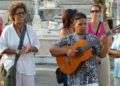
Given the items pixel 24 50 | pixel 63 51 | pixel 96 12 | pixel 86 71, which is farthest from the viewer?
pixel 96 12

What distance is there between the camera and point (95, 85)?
6.87m

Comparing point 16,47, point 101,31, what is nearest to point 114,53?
point 101,31

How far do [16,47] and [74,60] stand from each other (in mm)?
1038

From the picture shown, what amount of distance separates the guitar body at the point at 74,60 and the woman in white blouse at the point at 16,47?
0.79 metres

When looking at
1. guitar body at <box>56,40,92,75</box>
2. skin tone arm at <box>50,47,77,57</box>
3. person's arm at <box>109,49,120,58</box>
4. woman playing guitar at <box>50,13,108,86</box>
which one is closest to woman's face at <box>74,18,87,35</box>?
woman playing guitar at <box>50,13,108,86</box>

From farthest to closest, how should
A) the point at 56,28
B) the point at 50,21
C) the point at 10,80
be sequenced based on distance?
the point at 50,21
the point at 56,28
the point at 10,80

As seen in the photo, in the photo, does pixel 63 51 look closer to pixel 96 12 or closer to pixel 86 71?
pixel 86 71

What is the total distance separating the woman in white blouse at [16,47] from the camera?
302 inches

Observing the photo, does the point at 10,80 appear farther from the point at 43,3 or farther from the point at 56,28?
the point at 43,3

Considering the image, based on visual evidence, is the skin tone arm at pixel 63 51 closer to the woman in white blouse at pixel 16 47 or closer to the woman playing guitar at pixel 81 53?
the woman playing guitar at pixel 81 53

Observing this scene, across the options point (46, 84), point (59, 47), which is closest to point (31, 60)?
point (59, 47)

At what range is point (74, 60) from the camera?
6.92 m

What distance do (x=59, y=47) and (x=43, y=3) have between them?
19349 millimetres

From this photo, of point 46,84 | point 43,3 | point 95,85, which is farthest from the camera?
point 43,3
